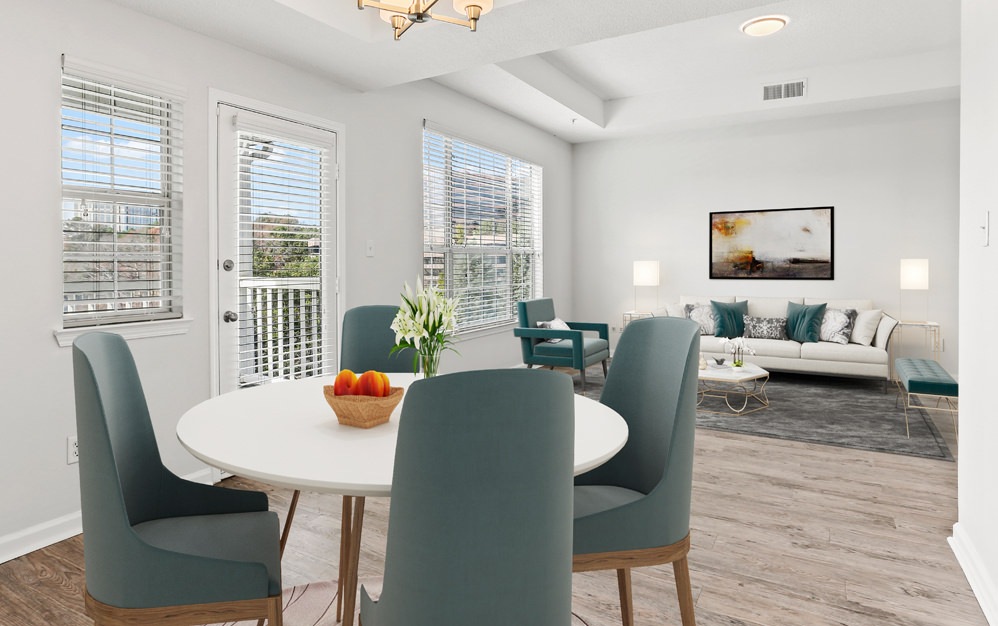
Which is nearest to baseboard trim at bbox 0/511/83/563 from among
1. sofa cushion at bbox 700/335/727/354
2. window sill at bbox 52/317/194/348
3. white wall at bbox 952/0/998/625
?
window sill at bbox 52/317/194/348

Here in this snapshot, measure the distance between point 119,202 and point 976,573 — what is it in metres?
3.77

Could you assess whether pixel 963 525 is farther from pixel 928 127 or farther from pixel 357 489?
pixel 928 127

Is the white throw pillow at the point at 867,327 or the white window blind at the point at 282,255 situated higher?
the white window blind at the point at 282,255

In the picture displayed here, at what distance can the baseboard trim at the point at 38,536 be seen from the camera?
8.00 feet

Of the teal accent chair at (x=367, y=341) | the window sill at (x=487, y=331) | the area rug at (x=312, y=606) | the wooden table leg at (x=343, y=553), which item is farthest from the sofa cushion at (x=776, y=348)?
the wooden table leg at (x=343, y=553)

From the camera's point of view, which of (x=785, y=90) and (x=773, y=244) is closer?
(x=785, y=90)

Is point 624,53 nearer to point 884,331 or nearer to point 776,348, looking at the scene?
point 776,348

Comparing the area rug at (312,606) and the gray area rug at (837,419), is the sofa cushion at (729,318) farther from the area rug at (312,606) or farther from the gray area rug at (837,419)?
the area rug at (312,606)

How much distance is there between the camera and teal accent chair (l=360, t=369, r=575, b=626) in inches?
37.0

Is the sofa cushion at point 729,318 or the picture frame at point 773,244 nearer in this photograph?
the sofa cushion at point 729,318

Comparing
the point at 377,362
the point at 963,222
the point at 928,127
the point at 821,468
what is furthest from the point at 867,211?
the point at 377,362

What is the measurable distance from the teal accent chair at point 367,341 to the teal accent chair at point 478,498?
67.2 inches

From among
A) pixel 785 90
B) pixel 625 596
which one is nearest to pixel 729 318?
pixel 785 90

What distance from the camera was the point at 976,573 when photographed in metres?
2.14
